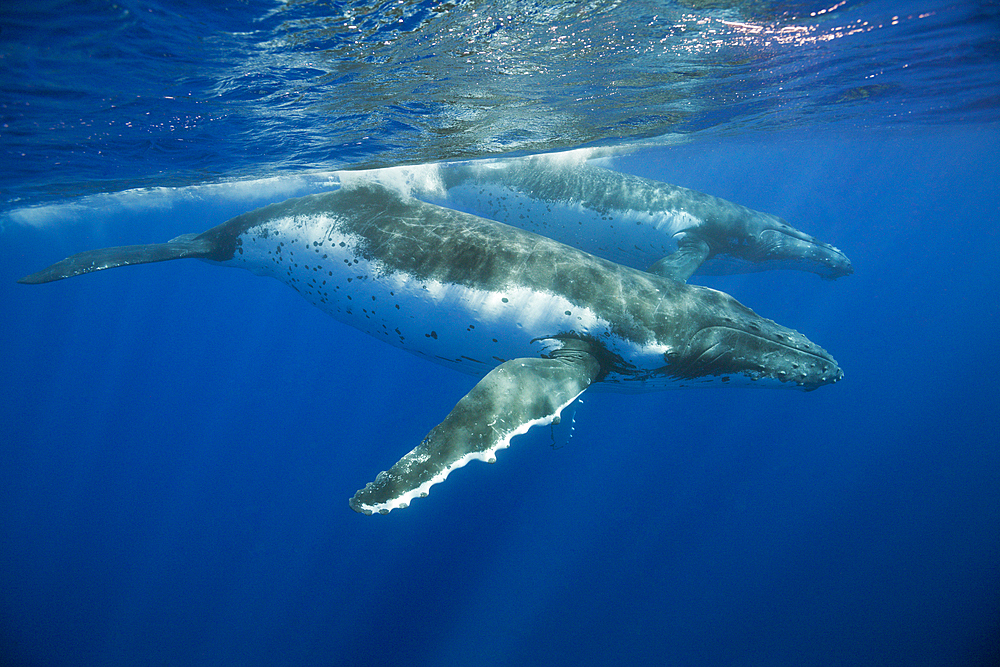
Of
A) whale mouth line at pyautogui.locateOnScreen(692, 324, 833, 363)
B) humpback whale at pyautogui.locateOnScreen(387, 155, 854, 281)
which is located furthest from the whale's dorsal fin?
whale mouth line at pyautogui.locateOnScreen(692, 324, 833, 363)

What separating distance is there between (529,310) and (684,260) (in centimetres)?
557

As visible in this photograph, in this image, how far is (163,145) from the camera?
1109cm

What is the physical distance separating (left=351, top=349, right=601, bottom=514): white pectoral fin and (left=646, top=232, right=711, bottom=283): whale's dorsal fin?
520 cm

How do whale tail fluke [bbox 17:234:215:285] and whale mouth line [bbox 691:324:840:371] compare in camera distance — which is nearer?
whale mouth line [bbox 691:324:840:371]

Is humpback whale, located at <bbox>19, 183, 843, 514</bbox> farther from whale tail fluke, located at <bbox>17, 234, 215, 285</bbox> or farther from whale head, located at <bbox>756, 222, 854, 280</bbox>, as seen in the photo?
whale head, located at <bbox>756, 222, 854, 280</bbox>

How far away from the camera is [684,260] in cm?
952

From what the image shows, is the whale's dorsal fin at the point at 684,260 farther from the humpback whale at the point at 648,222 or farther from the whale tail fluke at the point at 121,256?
the whale tail fluke at the point at 121,256

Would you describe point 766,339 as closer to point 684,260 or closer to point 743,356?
point 743,356

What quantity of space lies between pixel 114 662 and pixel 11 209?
20878 mm

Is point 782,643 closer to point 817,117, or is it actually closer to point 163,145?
point 817,117

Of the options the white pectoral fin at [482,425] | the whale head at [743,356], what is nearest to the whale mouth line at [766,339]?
the whale head at [743,356]

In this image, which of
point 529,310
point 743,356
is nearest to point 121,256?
point 529,310

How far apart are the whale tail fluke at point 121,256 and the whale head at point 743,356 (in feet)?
27.1

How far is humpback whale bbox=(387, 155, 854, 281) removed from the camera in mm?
10398
